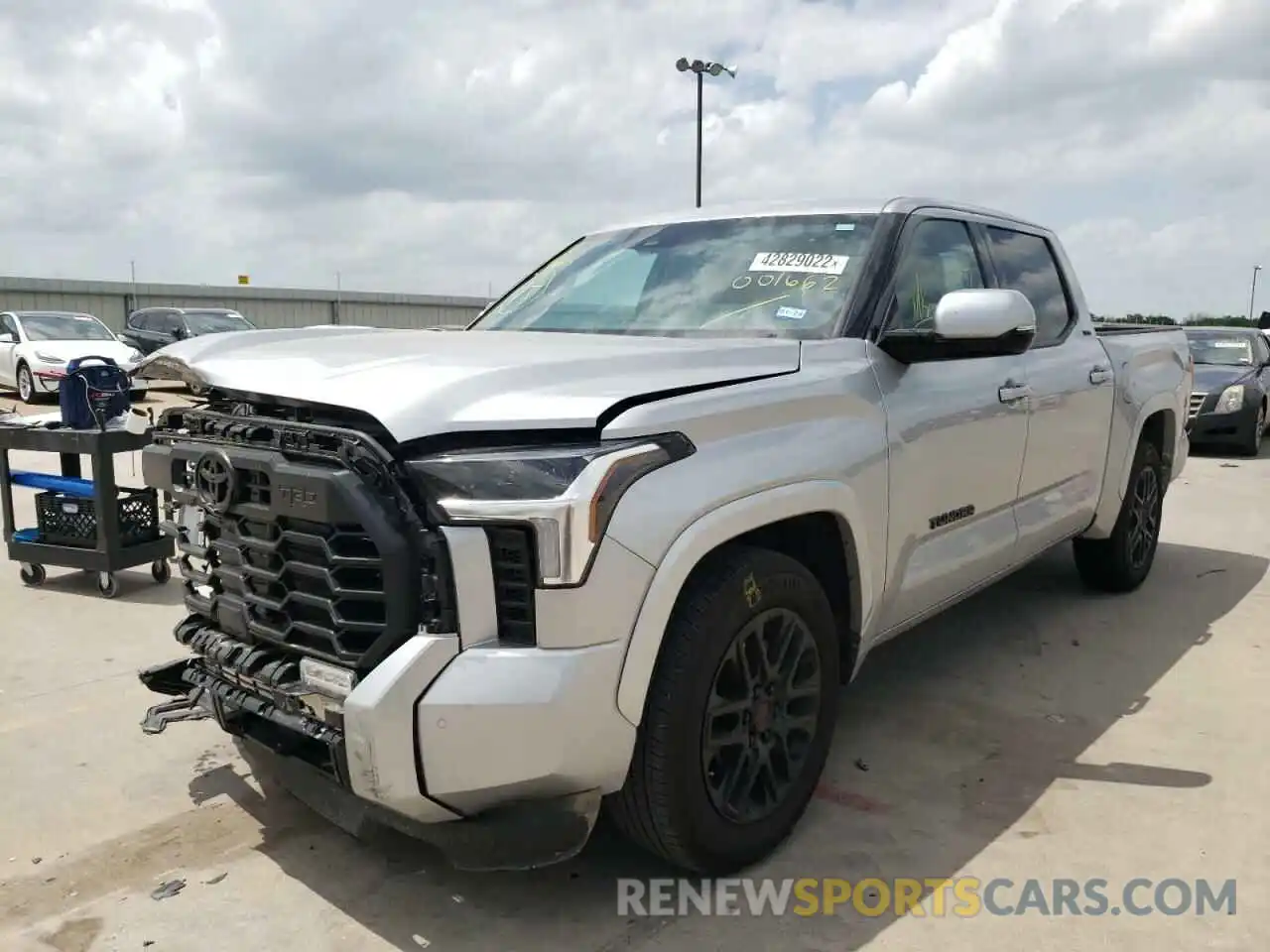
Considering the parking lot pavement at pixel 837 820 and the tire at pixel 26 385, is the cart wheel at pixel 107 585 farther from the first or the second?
the tire at pixel 26 385

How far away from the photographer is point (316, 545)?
2414 mm

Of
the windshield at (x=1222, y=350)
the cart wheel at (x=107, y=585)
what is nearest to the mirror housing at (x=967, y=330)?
the cart wheel at (x=107, y=585)

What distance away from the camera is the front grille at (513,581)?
225cm

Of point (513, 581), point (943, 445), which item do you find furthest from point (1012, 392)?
point (513, 581)

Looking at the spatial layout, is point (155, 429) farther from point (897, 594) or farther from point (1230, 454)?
point (1230, 454)

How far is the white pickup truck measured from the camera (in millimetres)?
2252

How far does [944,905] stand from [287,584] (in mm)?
1849

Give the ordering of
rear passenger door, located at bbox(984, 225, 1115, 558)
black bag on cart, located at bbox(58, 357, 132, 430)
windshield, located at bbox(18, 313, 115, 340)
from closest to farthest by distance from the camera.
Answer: rear passenger door, located at bbox(984, 225, 1115, 558)
black bag on cart, located at bbox(58, 357, 132, 430)
windshield, located at bbox(18, 313, 115, 340)

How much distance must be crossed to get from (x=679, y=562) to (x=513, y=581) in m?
0.38

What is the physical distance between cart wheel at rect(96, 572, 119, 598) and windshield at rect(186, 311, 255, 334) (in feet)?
45.7

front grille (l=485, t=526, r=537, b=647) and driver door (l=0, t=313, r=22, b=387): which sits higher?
driver door (l=0, t=313, r=22, b=387)

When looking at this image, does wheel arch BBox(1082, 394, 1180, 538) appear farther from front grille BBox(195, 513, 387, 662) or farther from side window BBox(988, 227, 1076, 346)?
front grille BBox(195, 513, 387, 662)

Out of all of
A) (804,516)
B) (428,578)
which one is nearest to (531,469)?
(428,578)

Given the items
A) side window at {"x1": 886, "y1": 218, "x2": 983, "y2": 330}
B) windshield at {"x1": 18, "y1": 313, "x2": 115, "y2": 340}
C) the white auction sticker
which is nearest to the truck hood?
the white auction sticker
